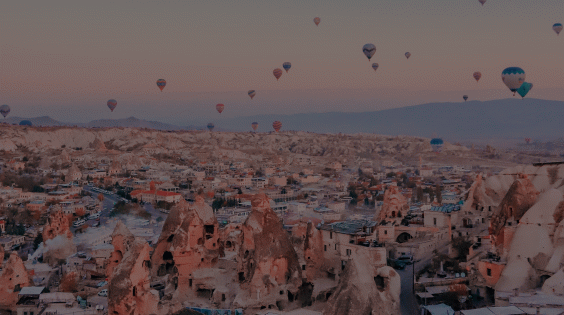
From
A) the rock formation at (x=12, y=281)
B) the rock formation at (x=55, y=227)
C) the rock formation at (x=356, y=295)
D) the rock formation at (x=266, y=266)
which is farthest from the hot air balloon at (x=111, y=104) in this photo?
the rock formation at (x=356, y=295)

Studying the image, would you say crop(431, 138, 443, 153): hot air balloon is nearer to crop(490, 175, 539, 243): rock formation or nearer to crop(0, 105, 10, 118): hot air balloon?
crop(0, 105, 10, 118): hot air balloon

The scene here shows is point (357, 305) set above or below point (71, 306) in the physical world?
above

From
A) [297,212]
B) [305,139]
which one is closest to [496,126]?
[305,139]

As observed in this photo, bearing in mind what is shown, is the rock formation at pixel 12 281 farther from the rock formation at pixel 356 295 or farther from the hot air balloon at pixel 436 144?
the hot air balloon at pixel 436 144

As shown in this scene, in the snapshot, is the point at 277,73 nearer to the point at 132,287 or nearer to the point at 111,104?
the point at 111,104

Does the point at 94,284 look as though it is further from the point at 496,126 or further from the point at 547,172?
the point at 496,126
